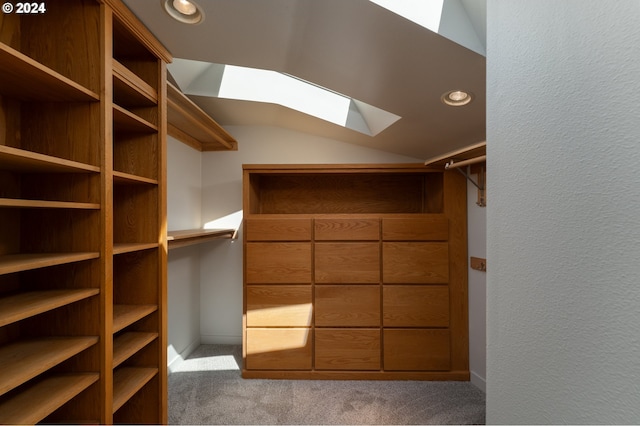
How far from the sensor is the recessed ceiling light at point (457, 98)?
1712 millimetres

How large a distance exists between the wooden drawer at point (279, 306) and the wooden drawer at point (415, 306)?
2.17ft

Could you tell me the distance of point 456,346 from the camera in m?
2.48

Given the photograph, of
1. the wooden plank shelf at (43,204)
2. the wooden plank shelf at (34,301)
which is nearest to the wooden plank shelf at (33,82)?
the wooden plank shelf at (43,204)

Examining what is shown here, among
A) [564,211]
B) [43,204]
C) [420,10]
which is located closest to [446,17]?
[420,10]

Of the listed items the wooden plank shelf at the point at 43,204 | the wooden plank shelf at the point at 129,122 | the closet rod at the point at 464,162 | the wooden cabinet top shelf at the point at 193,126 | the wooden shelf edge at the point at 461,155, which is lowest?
the wooden plank shelf at the point at 43,204

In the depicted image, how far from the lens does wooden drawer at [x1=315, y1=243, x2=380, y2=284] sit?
2.49 m

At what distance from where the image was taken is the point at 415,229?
2498mm

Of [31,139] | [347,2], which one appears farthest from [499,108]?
[31,139]

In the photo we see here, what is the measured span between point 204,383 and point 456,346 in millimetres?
2094

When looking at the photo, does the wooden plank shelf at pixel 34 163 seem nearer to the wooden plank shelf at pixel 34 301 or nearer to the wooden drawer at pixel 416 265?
the wooden plank shelf at pixel 34 301

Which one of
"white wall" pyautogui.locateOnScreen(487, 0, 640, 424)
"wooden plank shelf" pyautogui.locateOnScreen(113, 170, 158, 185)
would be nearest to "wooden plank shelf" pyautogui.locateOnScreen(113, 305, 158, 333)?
"wooden plank shelf" pyautogui.locateOnScreen(113, 170, 158, 185)

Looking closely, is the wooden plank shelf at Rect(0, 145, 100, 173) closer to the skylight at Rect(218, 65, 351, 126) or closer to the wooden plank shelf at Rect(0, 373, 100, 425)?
the wooden plank shelf at Rect(0, 373, 100, 425)

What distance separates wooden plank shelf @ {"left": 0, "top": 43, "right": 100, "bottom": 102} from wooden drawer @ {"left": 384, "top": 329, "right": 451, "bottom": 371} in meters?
2.47

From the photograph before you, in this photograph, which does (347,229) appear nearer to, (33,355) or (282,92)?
(282,92)
